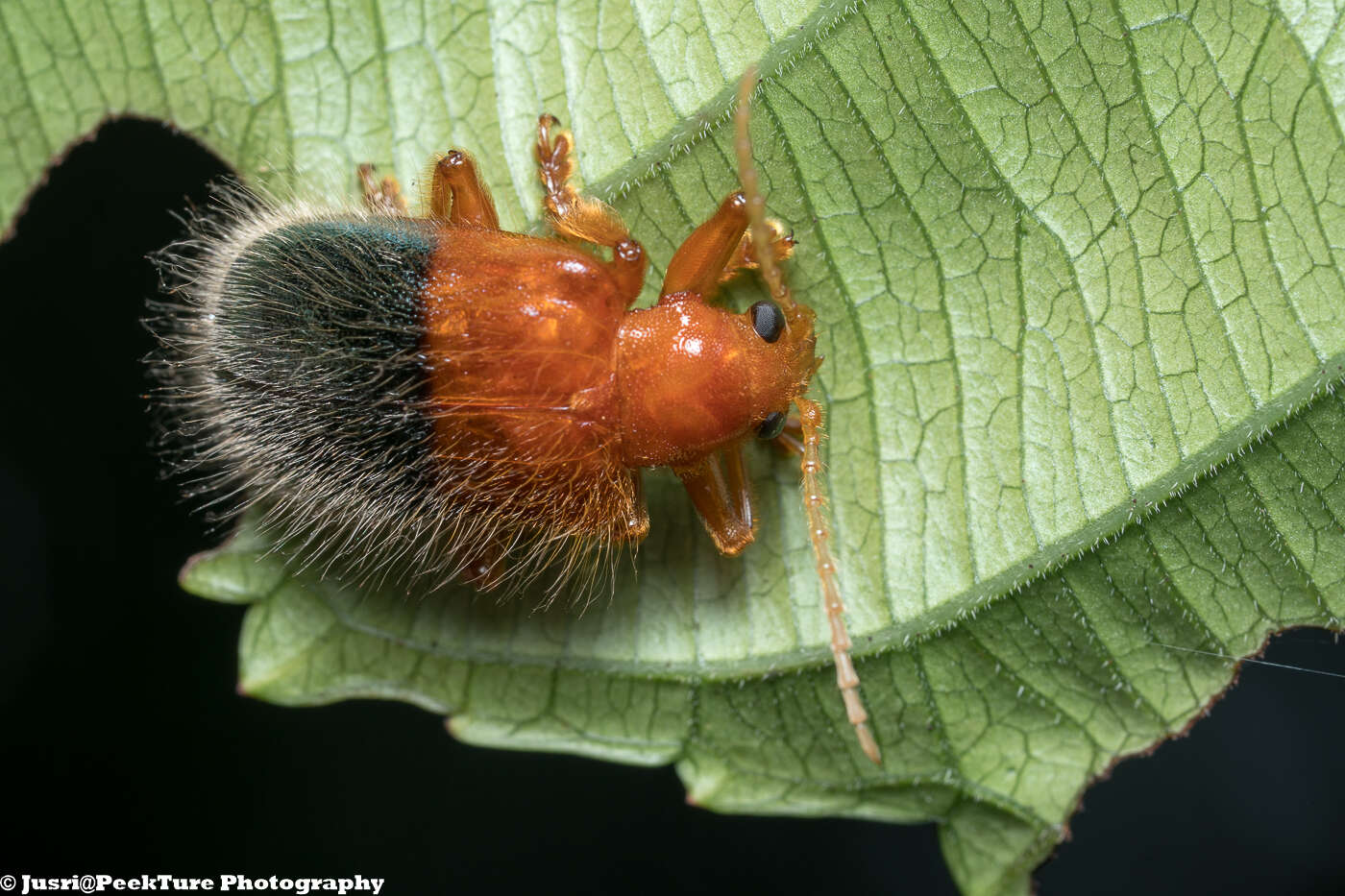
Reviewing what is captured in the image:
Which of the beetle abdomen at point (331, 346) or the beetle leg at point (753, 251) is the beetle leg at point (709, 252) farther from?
the beetle abdomen at point (331, 346)

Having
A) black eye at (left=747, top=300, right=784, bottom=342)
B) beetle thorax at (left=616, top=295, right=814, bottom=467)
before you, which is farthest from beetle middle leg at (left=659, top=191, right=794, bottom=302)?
black eye at (left=747, top=300, right=784, bottom=342)

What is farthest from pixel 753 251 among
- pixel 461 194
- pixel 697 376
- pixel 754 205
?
pixel 461 194

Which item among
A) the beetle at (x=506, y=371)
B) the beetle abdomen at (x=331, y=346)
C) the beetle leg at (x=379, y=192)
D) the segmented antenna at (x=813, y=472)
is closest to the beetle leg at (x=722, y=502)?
the beetle at (x=506, y=371)

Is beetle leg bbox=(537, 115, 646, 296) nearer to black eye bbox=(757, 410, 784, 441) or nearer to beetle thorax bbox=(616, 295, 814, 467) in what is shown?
beetle thorax bbox=(616, 295, 814, 467)

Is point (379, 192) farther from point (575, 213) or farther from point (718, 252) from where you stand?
point (718, 252)

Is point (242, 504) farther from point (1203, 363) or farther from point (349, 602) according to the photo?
point (1203, 363)

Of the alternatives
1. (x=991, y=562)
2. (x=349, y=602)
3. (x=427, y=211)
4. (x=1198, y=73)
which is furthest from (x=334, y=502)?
(x=1198, y=73)
